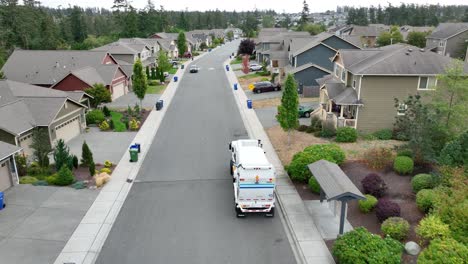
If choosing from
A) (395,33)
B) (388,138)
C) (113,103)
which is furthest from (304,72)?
(395,33)

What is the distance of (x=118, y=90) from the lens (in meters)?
50.1

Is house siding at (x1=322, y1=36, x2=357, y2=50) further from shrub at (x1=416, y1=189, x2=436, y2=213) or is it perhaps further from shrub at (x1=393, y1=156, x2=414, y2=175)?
shrub at (x1=416, y1=189, x2=436, y2=213)

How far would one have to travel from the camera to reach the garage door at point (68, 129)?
3020 cm

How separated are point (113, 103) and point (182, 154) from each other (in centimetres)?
2168

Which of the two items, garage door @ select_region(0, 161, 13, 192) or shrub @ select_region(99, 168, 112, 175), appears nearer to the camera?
garage door @ select_region(0, 161, 13, 192)

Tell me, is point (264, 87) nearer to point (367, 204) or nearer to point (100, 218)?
point (367, 204)

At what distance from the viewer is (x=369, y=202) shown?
18688 millimetres

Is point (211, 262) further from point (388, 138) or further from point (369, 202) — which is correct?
point (388, 138)

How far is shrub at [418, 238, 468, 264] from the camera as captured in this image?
42.0ft

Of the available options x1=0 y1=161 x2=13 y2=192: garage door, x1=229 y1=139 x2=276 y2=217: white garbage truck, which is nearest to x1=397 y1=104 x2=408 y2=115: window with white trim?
x1=229 y1=139 x2=276 y2=217: white garbage truck

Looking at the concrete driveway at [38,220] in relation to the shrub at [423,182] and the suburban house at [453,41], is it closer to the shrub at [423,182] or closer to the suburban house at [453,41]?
the shrub at [423,182]

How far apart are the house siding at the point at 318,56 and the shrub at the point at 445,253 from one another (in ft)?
130

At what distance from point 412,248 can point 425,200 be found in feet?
11.4

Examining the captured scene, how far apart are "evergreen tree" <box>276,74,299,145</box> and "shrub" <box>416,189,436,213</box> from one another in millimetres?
11651
